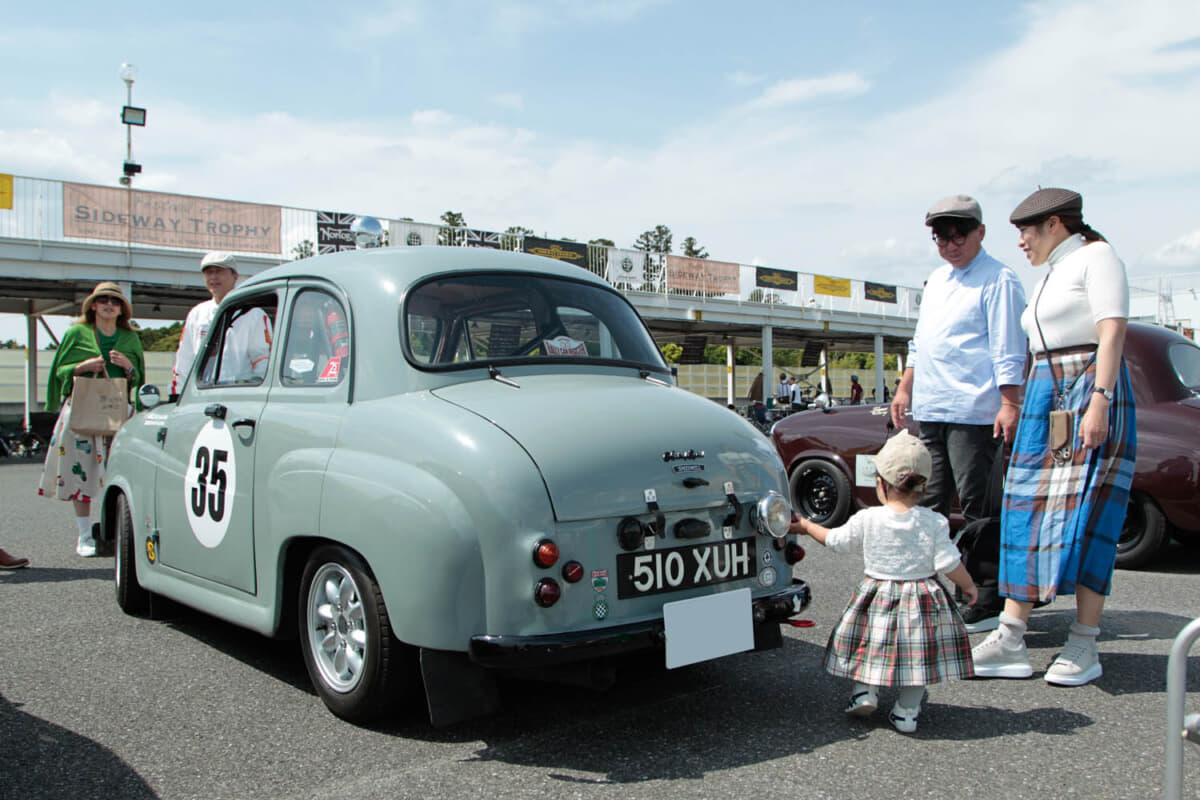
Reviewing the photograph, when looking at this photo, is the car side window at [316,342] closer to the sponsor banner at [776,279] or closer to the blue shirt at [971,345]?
the blue shirt at [971,345]

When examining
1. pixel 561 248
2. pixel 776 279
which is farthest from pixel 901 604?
pixel 776 279

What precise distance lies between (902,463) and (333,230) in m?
19.1

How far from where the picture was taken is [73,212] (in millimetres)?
18422

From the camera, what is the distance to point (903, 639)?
3.17 meters

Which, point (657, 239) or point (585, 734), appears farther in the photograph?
point (657, 239)

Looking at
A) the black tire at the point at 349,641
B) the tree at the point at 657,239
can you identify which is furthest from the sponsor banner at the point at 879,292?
the tree at the point at 657,239

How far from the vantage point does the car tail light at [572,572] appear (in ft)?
9.47

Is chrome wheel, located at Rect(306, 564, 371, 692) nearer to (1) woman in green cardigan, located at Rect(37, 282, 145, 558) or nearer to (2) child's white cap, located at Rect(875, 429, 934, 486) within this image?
(2) child's white cap, located at Rect(875, 429, 934, 486)

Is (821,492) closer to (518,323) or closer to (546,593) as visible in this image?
(518,323)

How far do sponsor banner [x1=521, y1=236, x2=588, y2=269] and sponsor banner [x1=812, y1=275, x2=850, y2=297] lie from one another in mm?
11578

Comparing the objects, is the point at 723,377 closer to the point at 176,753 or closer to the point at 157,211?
the point at 157,211

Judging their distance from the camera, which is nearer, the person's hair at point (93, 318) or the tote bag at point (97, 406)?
the tote bag at point (97, 406)

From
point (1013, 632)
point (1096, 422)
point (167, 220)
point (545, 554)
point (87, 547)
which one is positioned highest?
point (167, 220)

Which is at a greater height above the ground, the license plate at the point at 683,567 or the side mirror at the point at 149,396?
the side mirror at the point at 149,396
